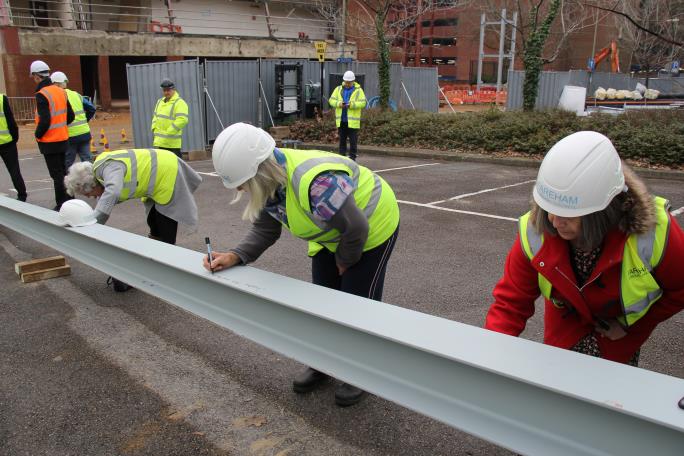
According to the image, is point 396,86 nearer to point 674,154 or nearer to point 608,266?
point 674,154

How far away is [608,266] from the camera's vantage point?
1963 millimetres

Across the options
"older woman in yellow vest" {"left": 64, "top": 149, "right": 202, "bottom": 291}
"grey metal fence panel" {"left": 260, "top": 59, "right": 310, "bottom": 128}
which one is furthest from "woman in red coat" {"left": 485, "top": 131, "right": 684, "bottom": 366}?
"grey metal fence panel" {"left": 260, "top": 59, "right": 310, "bottom": 128}

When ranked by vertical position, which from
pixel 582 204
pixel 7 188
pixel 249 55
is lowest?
pixel 7 188

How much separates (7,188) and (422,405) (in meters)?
11.1

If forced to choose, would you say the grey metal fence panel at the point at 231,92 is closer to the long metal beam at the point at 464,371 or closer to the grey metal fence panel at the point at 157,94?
the grey metal fence panel at the point at 157,94

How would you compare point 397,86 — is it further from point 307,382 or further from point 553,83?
point 307,382

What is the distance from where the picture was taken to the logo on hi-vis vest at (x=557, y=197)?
1.84 m

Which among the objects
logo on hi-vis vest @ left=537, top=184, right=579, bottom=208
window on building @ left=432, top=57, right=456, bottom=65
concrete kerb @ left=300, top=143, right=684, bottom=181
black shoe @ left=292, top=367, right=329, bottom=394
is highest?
window on building @ left=432, top=57, right=456, bottom=65

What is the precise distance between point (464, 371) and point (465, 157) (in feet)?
39.3

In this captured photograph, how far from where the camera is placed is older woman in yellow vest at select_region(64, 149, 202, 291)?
182 inches

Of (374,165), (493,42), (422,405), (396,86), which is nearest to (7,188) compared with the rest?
(374,165)

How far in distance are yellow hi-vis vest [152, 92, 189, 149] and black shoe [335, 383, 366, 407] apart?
7.31m

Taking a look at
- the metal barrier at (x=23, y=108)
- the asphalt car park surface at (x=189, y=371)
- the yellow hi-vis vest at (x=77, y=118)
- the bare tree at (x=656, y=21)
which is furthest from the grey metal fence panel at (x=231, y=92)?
the metal barrier at (x=23, y=108)

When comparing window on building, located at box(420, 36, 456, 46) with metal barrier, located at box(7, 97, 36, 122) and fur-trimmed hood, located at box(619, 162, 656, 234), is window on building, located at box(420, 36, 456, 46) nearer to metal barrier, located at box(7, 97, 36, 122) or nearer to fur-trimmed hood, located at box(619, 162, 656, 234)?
metal barrier, located at box(7, 97, 36, 122)
